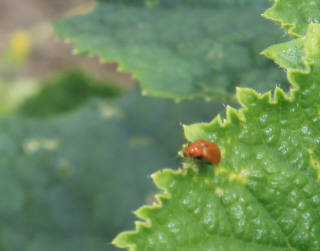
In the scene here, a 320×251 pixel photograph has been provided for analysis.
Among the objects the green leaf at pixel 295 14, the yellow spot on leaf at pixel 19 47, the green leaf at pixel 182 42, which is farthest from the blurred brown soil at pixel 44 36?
the green leaf at pixel 295 14

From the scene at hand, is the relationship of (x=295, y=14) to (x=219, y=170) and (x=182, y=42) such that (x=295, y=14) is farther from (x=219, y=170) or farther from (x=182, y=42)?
(x=182, y=42)

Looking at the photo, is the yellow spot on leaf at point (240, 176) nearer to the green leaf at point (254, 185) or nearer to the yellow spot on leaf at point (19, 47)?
the green leaf at point (254, 185)

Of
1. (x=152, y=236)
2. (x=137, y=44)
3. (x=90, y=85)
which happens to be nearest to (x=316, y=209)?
(x=152, y=236)

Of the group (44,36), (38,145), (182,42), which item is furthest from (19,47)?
(182,42)

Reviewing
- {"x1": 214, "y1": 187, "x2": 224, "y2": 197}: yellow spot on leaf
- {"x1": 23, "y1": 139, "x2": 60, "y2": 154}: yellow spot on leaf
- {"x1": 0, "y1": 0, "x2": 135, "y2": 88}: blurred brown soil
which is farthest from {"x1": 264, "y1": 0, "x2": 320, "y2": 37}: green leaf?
{"x1": 0, "y1": 0, "x2": 135, "y2": 88}: blurred brown soil

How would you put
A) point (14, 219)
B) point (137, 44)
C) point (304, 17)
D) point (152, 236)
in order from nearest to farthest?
point (152, 236)
point (304, 17)
point (137, 44)
point (14, 219)

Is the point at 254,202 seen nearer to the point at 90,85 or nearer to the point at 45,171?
the point at 45,171
